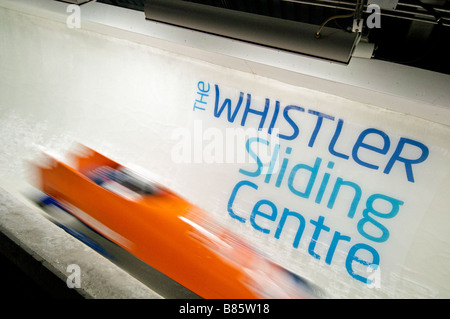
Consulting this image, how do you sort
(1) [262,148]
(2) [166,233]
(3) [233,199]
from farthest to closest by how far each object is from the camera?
1. (3) [233,199]
2. (1) [262,148]
3. (2) [166,233]

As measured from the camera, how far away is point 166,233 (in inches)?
69.3

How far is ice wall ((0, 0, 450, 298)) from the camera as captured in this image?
71.4 inches

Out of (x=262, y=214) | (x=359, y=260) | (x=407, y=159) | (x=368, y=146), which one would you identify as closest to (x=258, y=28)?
(x=368, y=146)

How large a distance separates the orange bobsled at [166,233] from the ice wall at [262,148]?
46 cm

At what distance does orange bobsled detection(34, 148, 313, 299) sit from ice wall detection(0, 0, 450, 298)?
0.46 m

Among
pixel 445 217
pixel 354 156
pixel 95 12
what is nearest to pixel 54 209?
pixel 95 12

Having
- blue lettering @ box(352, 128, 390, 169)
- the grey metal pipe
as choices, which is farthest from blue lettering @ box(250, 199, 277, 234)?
the grey metal pipe

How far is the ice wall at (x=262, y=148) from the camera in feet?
5.95

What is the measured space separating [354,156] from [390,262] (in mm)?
819

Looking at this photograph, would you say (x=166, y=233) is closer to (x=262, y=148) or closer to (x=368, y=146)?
(x=262, y=148)

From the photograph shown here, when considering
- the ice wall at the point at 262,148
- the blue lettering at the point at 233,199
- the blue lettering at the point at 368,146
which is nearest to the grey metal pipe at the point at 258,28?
the ice wall at the point at 262,148

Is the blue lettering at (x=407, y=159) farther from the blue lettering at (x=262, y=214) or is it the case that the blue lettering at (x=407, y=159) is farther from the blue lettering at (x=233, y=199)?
the blue lettering at (x=233, y=199)

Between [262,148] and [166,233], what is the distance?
1.05 metres

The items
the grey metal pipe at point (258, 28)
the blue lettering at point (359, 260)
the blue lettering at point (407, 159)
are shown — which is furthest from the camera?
the blue lettering at point (359, 260)
